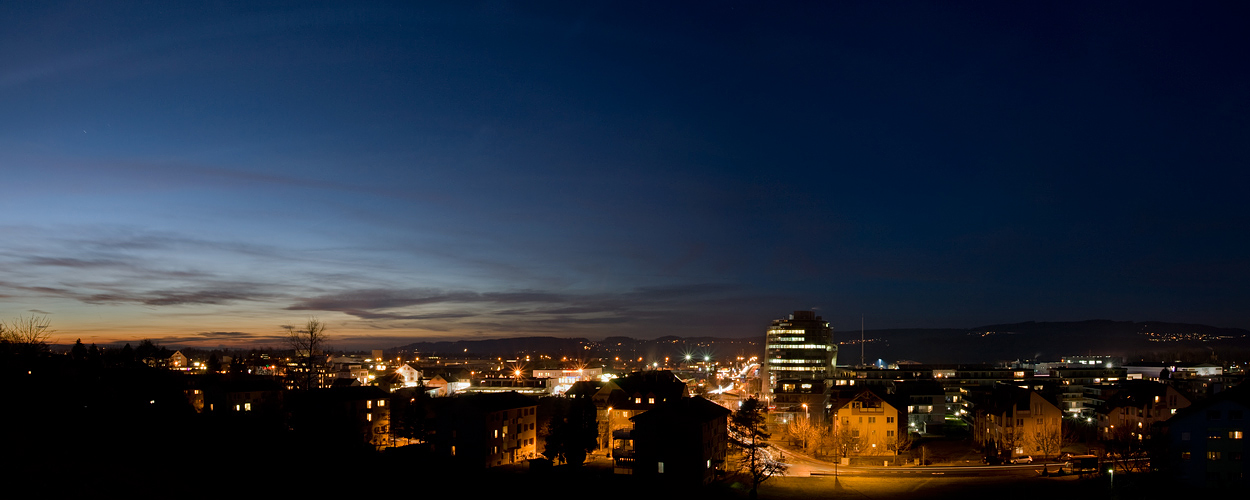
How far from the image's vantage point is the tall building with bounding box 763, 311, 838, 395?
107 metres

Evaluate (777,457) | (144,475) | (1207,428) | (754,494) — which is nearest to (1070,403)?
(1207,428)

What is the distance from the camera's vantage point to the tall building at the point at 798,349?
10731cm

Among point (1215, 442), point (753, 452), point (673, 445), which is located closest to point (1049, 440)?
point (1215, 442)

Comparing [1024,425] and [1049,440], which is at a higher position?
[1024,425]

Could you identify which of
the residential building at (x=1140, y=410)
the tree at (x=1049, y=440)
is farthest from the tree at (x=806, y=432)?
the residential building at (x=1140, y=410)

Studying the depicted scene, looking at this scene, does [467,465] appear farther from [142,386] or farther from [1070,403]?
[1070,403]

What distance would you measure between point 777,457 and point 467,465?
21.3 m

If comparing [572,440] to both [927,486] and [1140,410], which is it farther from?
[1140,410]

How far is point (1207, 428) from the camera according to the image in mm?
38562

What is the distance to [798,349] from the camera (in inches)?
4291

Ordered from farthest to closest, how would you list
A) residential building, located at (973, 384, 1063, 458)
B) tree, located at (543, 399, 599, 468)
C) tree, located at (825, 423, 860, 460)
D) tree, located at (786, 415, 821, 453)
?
tree, located at (786, 415, 821, 453), residential building, located at (973, 384, 1063, 458), tree, located at (825, 423, 860, 460), tree, located at (543, 399, 599, 468)

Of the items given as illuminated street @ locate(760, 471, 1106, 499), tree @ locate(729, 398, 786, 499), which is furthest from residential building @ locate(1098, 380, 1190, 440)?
tree @ locate(729, 398, 786, 499)

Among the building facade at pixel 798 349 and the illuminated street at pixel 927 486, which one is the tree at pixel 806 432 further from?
the building facade at pixel 798 349

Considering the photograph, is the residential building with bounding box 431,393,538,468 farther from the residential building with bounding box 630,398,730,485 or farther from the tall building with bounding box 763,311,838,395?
the tall building with bounding box 763,311,838,395
